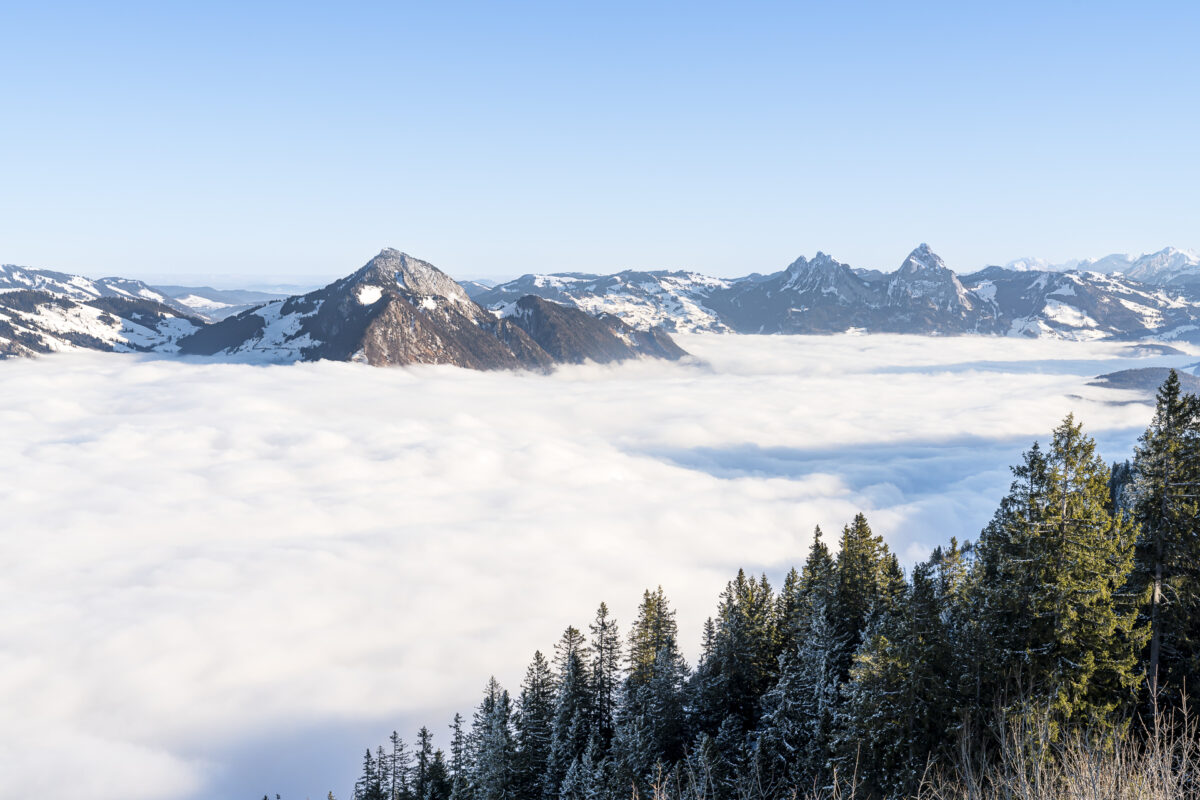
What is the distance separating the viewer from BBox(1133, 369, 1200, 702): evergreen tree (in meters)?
25.3

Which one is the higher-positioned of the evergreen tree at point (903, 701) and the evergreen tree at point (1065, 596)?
the evergreen tree at point (1065, 596)

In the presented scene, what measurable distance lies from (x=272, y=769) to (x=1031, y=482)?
195975 mm

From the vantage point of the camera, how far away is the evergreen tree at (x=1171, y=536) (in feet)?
83.1

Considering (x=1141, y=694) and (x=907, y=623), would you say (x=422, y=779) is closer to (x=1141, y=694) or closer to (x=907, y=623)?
(x=907, y=623)

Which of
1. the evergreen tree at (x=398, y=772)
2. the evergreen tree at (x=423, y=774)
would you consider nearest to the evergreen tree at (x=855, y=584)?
the evergreen tree at (x=423, y=774)

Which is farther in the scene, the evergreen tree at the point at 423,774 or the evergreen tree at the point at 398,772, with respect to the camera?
the evergreen tree at the point at 398,772

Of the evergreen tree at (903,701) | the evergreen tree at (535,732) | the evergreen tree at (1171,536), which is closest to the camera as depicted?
the evergreen tree at (1171,536)

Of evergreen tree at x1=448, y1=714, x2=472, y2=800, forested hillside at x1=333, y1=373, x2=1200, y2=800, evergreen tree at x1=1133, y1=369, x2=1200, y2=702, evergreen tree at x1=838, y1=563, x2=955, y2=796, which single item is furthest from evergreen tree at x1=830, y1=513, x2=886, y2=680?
evergreen tree at x1=448, y1=714, x2=472, y2=800

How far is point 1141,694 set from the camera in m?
26.6

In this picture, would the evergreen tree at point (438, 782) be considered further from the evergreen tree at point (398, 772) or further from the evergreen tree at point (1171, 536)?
the evergreen tree at point (1171, 536)

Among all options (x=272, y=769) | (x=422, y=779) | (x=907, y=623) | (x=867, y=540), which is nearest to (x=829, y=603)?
(x=867, y=540)

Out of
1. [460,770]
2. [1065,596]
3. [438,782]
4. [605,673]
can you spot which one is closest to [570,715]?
[605,673]

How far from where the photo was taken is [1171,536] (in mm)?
25547

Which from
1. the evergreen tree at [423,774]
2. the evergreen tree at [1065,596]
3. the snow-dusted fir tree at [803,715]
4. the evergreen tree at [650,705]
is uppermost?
the evergreen tree at [1065,596]
